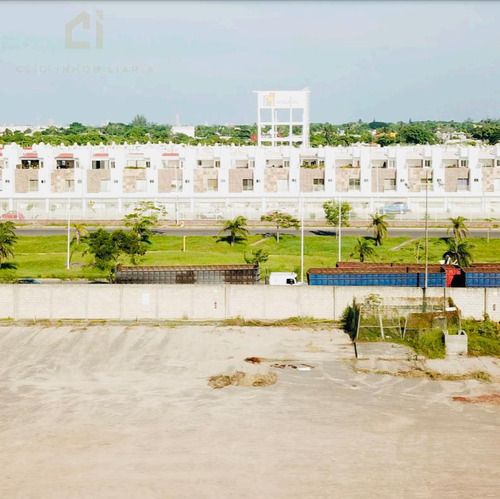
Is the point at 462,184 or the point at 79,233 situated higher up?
the point at 462,184

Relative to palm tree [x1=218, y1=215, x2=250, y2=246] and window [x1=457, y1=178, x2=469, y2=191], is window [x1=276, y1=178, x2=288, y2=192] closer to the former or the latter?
window [x1=457, y1=178, x2=469, y2=191]

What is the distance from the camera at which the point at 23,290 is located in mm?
50938

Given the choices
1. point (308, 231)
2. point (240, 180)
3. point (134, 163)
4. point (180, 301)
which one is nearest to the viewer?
point (180, 301)

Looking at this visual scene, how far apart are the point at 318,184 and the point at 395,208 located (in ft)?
35.5

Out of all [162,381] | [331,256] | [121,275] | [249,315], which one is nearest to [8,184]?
[331,256]

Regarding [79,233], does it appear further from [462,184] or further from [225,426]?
[225,426]

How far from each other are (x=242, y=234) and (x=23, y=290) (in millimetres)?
36137

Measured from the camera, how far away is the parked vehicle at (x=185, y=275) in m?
54.6

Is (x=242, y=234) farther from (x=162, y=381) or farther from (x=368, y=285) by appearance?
(x=162, y=381)

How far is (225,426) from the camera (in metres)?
34.1

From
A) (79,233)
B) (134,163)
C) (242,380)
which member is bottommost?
(242,380)

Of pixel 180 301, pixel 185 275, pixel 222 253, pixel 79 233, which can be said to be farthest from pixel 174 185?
pixel 180 301

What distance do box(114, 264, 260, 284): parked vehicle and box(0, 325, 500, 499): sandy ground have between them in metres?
8.29

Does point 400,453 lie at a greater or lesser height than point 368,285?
lesser
